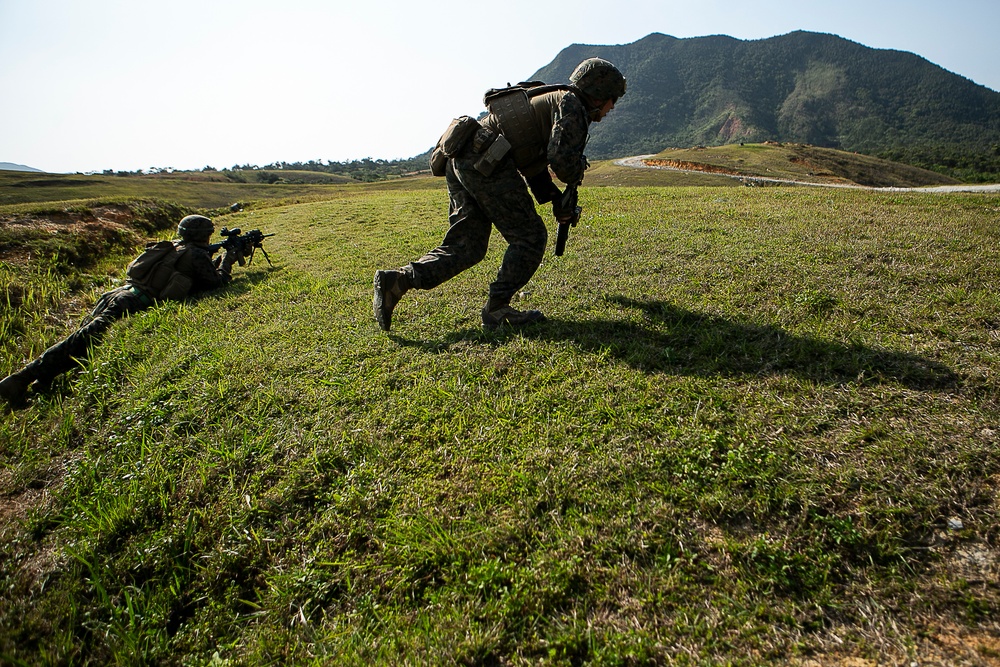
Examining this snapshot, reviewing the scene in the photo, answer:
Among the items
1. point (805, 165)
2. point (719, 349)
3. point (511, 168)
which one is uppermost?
point (805, 165)

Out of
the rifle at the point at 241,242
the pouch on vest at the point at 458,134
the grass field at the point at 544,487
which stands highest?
the pouch on vest at the point at 458,134

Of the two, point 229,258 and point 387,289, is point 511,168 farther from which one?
point 229,258

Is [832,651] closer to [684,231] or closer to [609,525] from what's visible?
[609,525]

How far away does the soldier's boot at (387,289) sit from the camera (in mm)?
4375

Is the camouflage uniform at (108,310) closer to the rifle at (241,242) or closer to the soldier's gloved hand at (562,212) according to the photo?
the rifle at (241,242)

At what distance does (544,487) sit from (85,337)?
218 inches

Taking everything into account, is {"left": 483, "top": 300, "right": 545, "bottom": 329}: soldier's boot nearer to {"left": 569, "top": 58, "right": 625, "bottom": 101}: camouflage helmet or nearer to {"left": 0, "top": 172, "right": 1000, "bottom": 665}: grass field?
{"left": 0, "top": 172, "right": 1000, "bottom": 665}: grass field

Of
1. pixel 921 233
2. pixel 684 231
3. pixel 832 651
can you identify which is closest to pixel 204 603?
pixel 832 651

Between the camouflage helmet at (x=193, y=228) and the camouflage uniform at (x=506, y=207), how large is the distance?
4.80 metres

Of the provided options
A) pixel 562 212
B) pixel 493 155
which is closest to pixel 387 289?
pixel 493 155

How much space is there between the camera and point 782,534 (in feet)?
6.74

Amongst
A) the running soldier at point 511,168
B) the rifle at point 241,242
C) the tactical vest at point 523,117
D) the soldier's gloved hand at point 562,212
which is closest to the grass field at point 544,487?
the running soldier at point 511,168

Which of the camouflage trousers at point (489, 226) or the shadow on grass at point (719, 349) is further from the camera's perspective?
the camouflage trousers at point (489, 226)

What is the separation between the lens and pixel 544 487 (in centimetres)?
244
